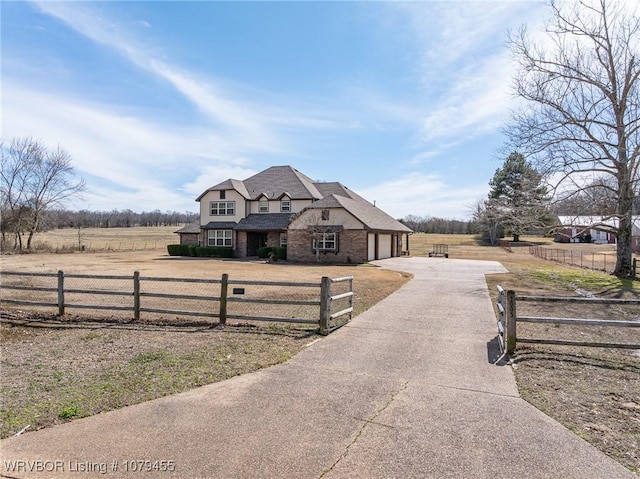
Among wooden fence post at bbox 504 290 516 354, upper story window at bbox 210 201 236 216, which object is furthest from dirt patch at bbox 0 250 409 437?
upper story window at bbox 210 201 236 216

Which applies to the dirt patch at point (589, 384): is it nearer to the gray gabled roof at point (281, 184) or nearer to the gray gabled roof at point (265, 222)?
the gray gabled roof at point (265, 222)

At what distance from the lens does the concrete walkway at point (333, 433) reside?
3.44 m

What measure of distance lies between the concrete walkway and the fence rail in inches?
99.8

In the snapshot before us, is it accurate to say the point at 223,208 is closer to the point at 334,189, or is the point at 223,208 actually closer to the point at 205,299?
the point at 334,189

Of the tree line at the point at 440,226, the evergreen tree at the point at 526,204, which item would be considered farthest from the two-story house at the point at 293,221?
the tree line at the point at 440,226

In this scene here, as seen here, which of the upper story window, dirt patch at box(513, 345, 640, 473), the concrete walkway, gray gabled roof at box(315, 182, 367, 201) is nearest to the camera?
the concrete walkway

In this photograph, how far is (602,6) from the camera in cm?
2136

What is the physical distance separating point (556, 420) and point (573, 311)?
8629mm

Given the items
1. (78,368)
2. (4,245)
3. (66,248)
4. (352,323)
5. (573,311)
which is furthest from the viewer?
(66,248)

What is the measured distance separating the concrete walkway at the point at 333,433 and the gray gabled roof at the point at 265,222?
30.3 metres

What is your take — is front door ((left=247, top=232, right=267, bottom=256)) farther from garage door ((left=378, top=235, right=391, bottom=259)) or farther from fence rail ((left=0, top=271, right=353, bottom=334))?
fence rail ((left=0, top=271, right=353, bottom=334))

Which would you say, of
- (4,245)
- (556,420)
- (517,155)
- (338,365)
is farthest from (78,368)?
(4,245)

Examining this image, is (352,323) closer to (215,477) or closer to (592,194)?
(215,477)

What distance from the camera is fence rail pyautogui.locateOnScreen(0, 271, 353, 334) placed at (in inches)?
345
